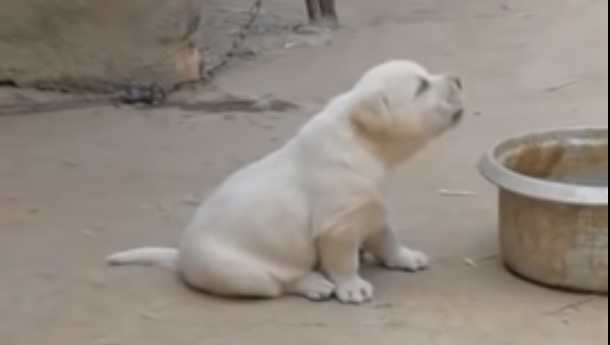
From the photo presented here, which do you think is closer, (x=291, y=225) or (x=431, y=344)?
(x=431, y=344)

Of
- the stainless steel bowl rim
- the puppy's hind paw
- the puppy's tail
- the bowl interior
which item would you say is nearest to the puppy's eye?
the stainless steel bowl rim

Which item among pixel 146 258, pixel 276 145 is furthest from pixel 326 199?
pixel 276 145

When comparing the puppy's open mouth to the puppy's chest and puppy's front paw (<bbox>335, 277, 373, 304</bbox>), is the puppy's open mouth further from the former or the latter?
puppy's front paw (<bbox>335, 277, 373, 304</bbox>)

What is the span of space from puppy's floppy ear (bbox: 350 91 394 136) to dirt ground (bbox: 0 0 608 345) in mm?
423

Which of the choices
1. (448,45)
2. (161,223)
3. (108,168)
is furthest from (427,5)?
(161,223)

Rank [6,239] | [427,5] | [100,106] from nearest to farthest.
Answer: [6,239]
[100,106]
[427,5]

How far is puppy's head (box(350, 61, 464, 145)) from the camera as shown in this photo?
3.42 m

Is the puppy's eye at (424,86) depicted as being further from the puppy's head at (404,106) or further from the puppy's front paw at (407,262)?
the puppy's front paw at (407,262)

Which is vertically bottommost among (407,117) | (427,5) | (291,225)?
(427,5)

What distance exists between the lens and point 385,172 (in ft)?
11.4

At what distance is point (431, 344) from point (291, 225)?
0.47 m

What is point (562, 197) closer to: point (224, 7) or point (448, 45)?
point (448, 45)

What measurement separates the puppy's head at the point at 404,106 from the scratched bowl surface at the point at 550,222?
20 centimetres

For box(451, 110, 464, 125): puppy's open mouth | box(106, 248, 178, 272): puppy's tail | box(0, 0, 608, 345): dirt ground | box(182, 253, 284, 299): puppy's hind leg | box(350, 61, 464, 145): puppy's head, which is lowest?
box(0, 0, 608, 345): dirt ground
